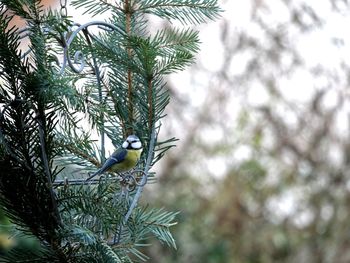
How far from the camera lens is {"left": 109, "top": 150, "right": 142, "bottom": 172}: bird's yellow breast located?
0.86 m

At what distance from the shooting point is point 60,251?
74cm

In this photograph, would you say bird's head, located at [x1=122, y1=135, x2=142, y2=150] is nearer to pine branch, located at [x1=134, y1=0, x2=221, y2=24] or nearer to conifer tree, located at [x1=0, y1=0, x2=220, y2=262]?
conifer tree, located at [x1=0, y1=0, x2=220, y2=262]

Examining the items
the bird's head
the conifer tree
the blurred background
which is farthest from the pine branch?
the blurred background

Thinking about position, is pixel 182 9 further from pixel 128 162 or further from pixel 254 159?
pixel 254 159

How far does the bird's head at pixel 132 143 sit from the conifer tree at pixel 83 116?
0.01 metres

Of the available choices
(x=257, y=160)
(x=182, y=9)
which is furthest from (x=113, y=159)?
(x=257, y=160)

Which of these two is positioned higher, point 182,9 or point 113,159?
point 182,9

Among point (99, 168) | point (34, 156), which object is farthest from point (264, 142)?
point (34, 156)

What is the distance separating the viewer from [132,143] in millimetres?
873

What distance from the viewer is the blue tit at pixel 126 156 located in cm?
86

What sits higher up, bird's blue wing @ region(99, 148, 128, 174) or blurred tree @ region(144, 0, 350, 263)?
blurred tree @ region(144, 0, 350, 263)

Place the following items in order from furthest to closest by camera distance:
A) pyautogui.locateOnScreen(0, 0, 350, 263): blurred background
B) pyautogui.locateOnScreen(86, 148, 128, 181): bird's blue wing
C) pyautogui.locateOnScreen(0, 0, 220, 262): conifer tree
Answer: pyautogui.locateOnScreen(0, 0, 350, 263): blurred background < pyautogui.locateOnScreen(86, 148, 128, 181): bird's blue wing < pyautogui.locateOnScreen(0, 0, 220, 262): conifer tree

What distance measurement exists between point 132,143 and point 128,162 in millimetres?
28

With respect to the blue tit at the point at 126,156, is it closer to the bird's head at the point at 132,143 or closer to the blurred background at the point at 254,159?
the bird's head at the point at 132,143
